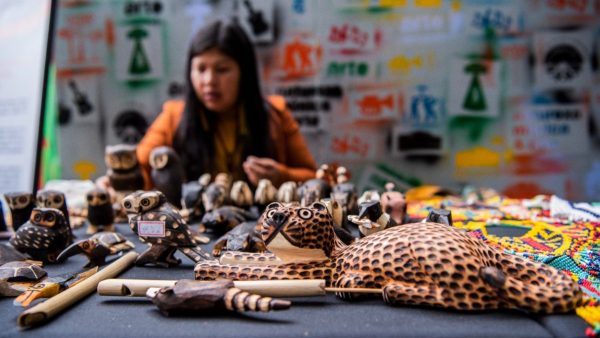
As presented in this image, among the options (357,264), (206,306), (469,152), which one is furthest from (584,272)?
(469,152)

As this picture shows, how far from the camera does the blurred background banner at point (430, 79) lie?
266 cm

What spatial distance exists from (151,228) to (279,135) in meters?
1.46

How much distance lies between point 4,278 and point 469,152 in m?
2.30

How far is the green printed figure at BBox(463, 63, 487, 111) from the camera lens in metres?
2.68

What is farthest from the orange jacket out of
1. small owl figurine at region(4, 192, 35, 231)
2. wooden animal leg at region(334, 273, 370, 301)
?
wooden animal leg at region(334, 273, 370, 301)

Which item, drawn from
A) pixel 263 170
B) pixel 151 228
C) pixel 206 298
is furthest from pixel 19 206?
pixel 263 170

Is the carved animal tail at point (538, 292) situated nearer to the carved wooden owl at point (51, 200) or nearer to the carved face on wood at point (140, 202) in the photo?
the carved face on wood at point (140, 202)

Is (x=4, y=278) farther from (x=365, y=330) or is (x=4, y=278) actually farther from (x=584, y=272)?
(x=584, y=272)

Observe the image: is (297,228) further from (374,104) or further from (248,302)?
(374,104)

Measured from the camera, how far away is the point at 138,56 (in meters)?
2.81

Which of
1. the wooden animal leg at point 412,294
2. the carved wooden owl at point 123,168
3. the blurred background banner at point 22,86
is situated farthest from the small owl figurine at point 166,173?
the wooden animal leg at point 412,294

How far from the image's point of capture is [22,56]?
2393 millimetres

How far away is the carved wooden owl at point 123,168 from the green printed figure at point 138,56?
3.28 feet

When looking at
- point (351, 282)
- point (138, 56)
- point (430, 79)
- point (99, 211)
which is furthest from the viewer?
point (138, 56)
